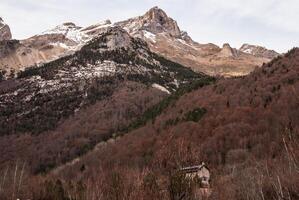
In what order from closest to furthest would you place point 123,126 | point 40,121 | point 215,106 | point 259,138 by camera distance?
1. point 259,138
2. point 215,106
3. point 123,126
4. point 40,121

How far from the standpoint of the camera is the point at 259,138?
122 meters

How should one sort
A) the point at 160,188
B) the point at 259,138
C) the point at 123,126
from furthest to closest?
the point at 123,126 < the point at 259,138 < the point at 160,188

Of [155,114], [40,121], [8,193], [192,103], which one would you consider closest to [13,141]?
[40,121]

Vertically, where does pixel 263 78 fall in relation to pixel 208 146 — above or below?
above

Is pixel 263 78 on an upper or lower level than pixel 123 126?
upper

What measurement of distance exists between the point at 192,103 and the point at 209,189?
418ft

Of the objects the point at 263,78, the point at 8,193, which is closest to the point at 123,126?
the point at 263,78

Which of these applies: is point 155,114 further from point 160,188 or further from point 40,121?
point 160,188

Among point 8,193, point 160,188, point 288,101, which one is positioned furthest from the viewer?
point 288,101

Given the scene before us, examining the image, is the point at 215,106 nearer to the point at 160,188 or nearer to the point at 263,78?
A: the point at 263,78

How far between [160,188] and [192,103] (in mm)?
137459

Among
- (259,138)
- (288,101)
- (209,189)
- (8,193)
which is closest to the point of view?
(209,189)

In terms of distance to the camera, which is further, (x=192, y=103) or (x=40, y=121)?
(x=40, y=121)

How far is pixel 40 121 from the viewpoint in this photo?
19938 centimetres
